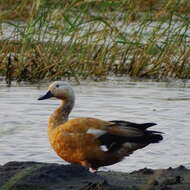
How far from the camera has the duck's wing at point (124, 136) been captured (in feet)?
22.5

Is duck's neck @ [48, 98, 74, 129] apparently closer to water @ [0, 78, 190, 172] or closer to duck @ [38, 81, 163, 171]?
duck @ [38, 81, 163, 171]

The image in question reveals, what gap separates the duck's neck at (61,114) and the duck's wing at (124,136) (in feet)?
1.89

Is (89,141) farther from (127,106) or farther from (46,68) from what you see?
Result: (46,68)

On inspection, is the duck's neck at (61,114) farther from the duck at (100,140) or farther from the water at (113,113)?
the water at (113,113)

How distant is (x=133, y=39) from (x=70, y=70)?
98 centimetres

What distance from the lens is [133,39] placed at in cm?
1210

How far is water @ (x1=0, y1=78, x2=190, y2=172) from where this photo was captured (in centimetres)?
806

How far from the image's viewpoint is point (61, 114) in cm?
761

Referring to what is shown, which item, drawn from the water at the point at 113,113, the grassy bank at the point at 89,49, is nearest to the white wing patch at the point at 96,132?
the water at the point at 113,113

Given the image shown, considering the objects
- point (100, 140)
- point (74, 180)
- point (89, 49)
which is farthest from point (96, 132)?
point (89, 49)

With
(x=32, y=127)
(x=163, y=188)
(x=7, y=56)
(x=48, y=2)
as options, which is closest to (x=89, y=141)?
(x=163, y=188)

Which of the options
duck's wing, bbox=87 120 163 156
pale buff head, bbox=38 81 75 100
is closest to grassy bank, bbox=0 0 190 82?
pale buff head, bbox=38 81 75 100

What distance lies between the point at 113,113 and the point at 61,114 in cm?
269

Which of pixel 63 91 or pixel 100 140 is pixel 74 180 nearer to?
pixel 100 140
